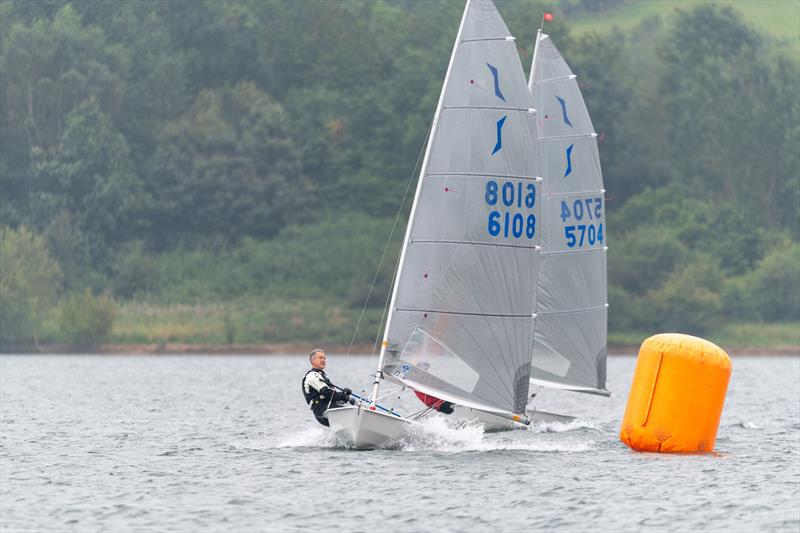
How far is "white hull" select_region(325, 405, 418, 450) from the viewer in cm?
3102

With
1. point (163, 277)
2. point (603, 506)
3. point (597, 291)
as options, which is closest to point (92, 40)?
point (163, 277)

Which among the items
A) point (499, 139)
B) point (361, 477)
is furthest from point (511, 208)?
point (361, 477)

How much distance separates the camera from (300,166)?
371 feet

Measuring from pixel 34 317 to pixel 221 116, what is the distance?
28.9 metres

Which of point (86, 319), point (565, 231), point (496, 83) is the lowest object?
point (86, 319)

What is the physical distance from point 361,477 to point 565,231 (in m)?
13.4

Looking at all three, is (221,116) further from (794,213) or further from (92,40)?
(794,213)

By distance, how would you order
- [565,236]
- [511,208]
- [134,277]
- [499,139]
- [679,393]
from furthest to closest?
[134,277]
[565,236]
[511,208]
[499,139]
[679,393]

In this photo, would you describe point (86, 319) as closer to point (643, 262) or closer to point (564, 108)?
point (643, 262)

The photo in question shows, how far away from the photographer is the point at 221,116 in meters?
115

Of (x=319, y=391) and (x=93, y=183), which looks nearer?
(x=319, y=391)

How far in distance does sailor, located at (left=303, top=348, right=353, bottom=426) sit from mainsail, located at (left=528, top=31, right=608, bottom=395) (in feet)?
31.1

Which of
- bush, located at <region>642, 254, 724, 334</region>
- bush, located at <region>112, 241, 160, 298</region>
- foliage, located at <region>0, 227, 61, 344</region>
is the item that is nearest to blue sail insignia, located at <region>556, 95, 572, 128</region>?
foliage, located at <region>0, 227, 61, 344</region>

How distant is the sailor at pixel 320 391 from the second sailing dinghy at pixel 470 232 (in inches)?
31.8
